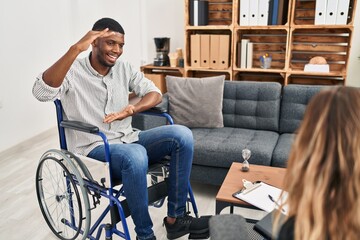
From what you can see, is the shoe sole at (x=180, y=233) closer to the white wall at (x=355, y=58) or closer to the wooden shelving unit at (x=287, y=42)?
the wooden shelving unit at (x=287, y=42)

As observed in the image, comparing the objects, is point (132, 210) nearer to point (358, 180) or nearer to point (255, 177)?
point (255, 177)

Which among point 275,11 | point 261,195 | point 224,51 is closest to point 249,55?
point 224,51

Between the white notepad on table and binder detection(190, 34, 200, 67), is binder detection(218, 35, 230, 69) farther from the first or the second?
the white notepad on table

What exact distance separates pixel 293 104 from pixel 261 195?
1177 millimetres

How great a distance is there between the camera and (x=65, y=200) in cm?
202

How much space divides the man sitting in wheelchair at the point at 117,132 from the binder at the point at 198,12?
64.7 inches

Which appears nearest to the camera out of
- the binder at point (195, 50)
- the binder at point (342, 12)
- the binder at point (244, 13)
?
the binder at point (342, 12)

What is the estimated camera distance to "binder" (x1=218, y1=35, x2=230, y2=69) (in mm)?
3229

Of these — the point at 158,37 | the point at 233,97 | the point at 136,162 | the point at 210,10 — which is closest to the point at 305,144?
the point at 136,162

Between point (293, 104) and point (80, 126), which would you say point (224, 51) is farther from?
point (80, 126)

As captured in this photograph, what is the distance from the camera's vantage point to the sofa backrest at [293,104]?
2.49 metres

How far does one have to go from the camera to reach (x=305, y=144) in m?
0.69

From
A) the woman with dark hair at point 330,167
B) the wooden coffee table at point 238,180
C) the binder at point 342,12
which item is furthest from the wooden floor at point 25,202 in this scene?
the binder at point 342,12

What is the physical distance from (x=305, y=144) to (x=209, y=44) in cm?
274
